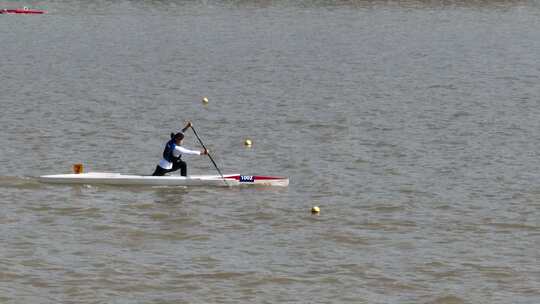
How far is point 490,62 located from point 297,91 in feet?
61.9

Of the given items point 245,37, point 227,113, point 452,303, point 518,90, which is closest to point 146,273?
point 452,303

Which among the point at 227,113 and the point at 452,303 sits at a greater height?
the point at 227,113

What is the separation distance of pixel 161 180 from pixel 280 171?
467 centimetres

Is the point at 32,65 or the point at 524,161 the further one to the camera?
the point at 32,65

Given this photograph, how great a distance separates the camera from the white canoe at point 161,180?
35.5 meters

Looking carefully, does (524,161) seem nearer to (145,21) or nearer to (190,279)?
(190,279)

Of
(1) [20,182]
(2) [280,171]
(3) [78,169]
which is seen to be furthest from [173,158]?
(1) [20,182]

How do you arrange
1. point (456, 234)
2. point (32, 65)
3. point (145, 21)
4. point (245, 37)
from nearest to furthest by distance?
point (456, 234)
point (32, 65)
point (245, 37)
point (145, 21)

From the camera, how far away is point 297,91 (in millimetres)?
57906

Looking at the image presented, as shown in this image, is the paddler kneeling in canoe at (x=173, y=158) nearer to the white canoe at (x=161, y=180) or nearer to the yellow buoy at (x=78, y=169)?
the white canoe at (x=161, y=180)

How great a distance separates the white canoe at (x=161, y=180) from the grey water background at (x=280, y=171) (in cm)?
29

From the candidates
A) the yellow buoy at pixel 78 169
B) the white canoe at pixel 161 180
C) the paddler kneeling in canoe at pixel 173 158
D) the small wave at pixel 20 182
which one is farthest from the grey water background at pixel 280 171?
the paddler kneeling in canoe at pixel 173 158

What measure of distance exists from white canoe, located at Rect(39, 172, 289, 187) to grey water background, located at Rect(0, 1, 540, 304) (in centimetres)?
29

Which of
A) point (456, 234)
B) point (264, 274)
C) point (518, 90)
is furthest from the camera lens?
point (518, 90)
